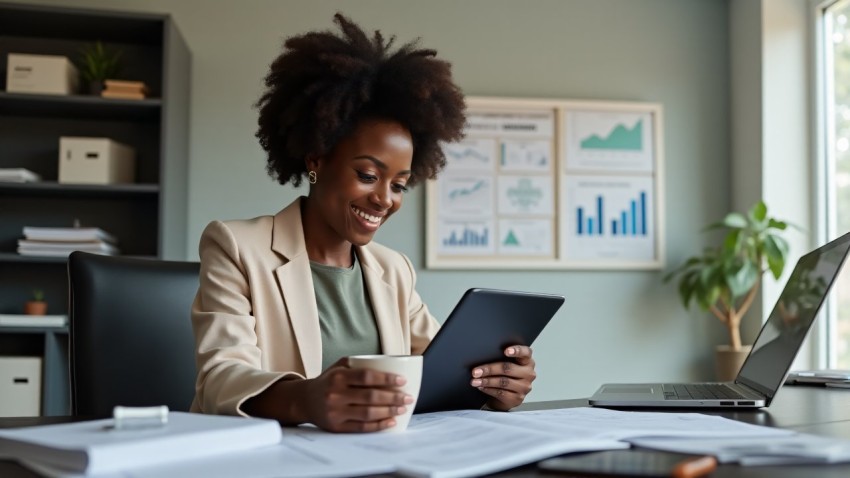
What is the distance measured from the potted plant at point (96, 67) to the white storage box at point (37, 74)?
101 millimetres

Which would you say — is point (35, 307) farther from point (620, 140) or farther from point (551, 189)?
point (620, 140)

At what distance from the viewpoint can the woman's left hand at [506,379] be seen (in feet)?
4.36

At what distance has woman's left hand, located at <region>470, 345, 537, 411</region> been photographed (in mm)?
1330

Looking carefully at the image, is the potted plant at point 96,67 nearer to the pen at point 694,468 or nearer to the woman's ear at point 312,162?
the woman's ear at point 312,162

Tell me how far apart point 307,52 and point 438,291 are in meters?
2.26

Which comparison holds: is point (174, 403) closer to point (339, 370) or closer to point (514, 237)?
point (339, 370)

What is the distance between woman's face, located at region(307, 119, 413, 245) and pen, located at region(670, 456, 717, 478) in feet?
3.13

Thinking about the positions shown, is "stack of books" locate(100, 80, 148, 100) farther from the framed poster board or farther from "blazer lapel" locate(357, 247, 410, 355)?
"blazer lapel" locate(357, 247, 410, 355)

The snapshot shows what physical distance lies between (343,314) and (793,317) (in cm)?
78

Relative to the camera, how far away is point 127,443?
29.5 inches

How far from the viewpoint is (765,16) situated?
3842 mm

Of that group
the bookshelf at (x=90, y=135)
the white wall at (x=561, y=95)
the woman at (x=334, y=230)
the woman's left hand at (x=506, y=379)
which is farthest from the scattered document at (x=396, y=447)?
the white wall at (x=561, y=95)

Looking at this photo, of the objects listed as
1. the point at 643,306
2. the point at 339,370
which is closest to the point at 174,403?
the point at 339,370

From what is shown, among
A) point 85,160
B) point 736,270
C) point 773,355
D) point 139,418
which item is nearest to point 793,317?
point 773,355
